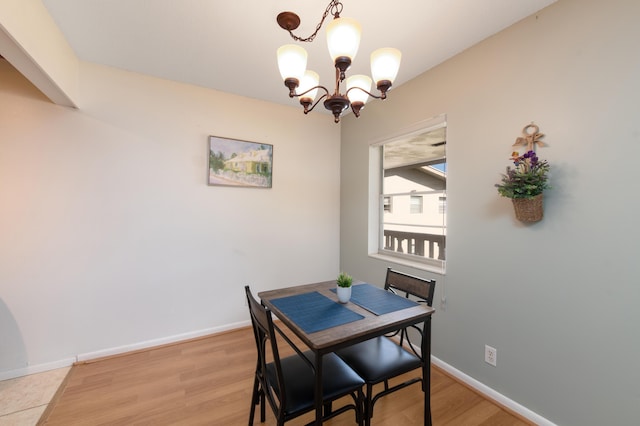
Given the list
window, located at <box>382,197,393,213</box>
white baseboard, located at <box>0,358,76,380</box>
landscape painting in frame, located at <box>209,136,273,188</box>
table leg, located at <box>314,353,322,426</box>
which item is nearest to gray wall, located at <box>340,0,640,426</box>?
window, located at <box>382,197,393,213</box>

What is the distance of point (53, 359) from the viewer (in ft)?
7.22

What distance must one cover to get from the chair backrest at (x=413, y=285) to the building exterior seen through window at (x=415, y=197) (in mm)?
547

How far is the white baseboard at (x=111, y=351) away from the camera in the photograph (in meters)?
2.09

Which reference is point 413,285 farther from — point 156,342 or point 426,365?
point 156,342

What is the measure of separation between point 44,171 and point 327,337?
2.61m

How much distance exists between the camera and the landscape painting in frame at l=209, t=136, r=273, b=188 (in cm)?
278

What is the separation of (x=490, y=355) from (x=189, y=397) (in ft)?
7.17

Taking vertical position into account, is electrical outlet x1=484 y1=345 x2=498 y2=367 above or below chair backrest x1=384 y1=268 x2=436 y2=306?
below

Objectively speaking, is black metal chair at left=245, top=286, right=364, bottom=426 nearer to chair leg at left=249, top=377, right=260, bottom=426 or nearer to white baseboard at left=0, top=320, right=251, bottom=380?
chair leg at left=249, top=377, right=260, bottom=426

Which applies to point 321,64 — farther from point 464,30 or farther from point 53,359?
point 53,359

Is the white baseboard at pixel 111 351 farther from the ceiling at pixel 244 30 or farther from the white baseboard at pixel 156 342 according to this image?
the ceiling at pixel 244 30

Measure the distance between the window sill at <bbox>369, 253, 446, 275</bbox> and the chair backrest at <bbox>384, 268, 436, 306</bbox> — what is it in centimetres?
38

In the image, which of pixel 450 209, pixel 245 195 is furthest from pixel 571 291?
pixel 245 195

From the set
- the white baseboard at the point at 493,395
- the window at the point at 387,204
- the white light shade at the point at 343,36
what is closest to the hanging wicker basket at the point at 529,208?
the white baseboard at the point at 493,395
